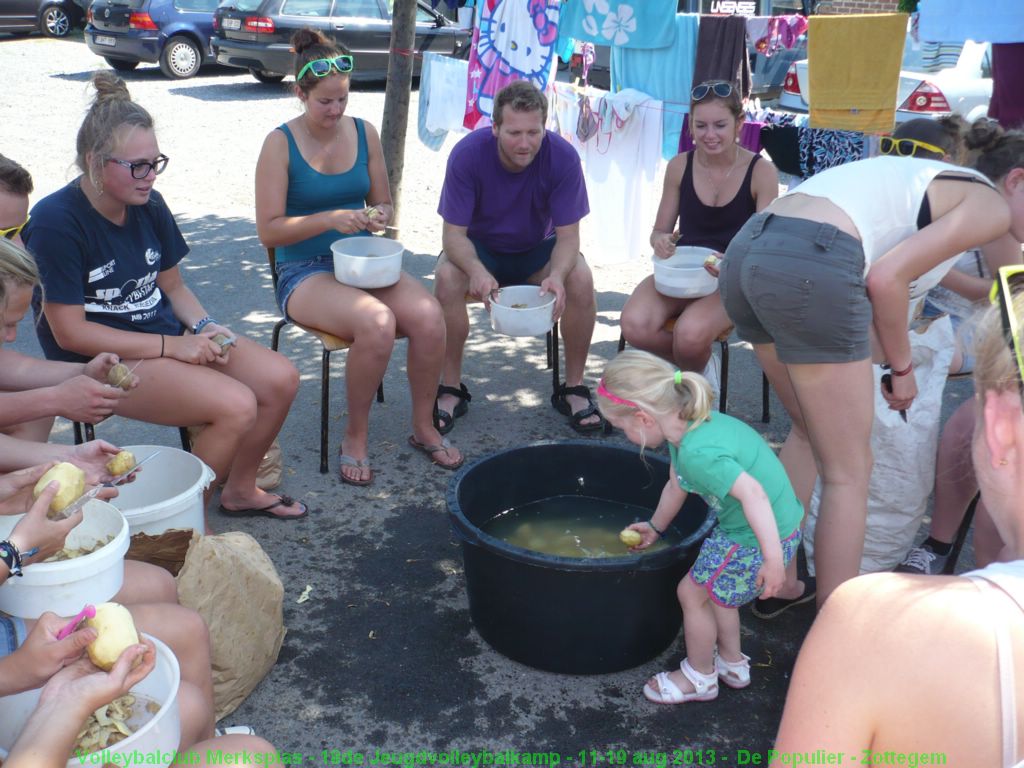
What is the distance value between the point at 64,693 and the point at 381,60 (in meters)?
12.8

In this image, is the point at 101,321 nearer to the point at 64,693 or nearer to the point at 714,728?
the point at 64,693

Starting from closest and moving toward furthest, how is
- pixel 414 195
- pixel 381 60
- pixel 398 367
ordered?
pixel 398 367 → pixel 414 195 → pixel 381 60

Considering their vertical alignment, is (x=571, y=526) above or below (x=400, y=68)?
below

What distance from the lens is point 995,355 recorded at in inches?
46.2

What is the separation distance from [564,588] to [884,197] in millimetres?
1314

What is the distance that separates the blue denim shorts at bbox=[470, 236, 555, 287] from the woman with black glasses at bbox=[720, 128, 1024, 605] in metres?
1.63

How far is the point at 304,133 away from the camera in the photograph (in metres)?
3.74

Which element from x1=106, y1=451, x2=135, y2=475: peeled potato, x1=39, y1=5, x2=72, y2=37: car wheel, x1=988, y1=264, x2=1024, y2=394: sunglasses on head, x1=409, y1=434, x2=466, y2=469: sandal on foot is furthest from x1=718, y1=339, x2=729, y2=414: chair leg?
x1=39, y1=5, x2=72, y2=37: car wheel

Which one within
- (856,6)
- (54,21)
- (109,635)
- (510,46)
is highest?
(856,6)

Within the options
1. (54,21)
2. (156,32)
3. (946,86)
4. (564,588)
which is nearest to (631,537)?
(564,588)

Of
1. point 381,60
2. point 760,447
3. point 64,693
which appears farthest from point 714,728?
point 381,60

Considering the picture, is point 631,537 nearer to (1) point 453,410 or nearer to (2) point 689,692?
(2) point 689,692

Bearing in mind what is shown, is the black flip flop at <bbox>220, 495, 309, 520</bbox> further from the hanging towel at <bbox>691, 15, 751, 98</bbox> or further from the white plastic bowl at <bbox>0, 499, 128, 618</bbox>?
the hanging towel at <bbox>691, 15, 751, 98</bbox>

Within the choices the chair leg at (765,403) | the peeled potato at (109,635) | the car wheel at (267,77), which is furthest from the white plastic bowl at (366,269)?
the car wheel at (267,77)
